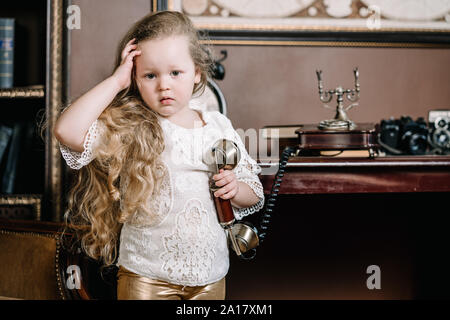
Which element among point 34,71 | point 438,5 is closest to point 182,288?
point 34,71

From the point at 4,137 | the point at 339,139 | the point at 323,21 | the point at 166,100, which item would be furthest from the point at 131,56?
the point at 323,21

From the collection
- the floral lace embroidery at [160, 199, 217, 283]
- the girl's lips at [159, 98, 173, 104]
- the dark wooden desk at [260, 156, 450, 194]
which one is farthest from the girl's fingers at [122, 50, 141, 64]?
the dark wooden desk at [260, 156, 450, 194]

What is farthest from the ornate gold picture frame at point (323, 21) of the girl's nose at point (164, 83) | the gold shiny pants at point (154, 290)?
the gold shiny pants at point (154, 290)

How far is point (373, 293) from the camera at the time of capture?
1.75 m

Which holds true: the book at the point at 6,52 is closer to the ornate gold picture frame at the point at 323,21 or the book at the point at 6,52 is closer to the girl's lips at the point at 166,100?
the ornate gold picture frame at the point at 323,21

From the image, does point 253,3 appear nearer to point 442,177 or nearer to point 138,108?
point 138,108

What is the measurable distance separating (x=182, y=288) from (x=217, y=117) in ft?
1.43

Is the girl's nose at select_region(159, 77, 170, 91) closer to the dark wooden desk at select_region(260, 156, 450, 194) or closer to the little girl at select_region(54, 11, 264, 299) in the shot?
the little girl at select_region(54, 11, 264, 299)

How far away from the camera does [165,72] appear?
3.08ft

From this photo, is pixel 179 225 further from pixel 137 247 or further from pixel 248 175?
pixel 248 175

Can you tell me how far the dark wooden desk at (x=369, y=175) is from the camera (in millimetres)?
1064

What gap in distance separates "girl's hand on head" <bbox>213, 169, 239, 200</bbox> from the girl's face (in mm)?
192

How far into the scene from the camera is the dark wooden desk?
1.06 m

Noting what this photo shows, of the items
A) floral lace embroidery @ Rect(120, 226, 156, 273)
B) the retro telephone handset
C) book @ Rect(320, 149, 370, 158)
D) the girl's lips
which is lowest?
floral lace embroidery @ Rect(120, 226, 156, 273)
